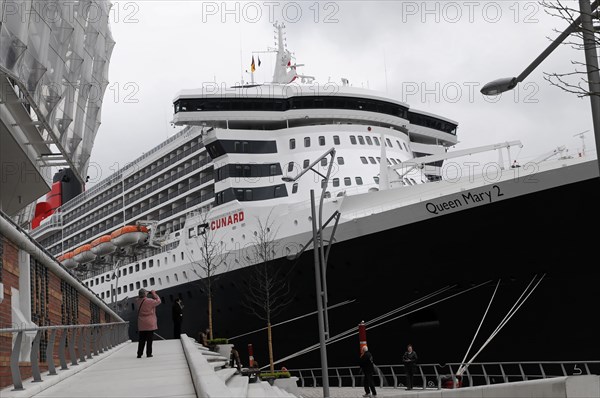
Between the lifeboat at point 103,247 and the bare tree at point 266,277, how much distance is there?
1324 cm

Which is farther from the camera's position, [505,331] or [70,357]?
[505,331]

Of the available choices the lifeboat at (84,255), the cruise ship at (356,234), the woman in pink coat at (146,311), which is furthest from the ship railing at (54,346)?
the lifeboat at (84,255)

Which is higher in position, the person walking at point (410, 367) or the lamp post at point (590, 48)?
the lamp post at point (590, 48)

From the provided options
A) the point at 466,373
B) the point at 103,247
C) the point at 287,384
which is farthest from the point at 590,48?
the point at 103,247

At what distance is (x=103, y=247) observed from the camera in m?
39.8

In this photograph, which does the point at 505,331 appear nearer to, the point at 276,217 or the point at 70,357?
the point at 276,217

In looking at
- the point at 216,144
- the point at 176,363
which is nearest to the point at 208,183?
the point at 216,144

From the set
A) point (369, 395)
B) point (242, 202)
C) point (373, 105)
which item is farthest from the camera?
point (373, 105)

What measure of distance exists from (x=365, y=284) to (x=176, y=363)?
11510mm

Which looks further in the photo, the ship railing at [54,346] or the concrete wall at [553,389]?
the concrete wall at [553,389]

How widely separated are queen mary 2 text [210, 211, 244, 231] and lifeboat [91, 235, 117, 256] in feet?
34.4

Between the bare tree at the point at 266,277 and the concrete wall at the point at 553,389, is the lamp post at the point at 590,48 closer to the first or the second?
the concrete wall at the point at 553,389

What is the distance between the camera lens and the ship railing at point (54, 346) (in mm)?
7062

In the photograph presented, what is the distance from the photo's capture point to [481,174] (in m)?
22.1
